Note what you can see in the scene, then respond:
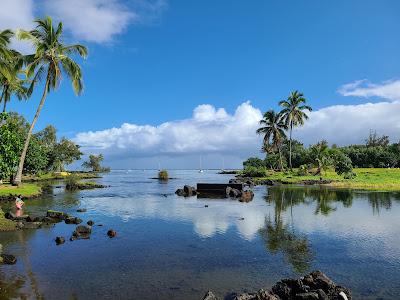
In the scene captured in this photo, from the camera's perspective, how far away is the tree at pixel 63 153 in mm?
122375

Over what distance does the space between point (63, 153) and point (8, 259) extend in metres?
121

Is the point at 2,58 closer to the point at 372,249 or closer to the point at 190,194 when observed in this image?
the point at 190,194

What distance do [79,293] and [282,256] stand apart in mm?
10865

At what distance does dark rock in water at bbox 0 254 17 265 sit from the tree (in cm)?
10667

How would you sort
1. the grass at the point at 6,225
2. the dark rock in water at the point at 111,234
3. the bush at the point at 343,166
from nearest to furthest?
the dark rock in water at the point at 111,234 → the grass at the point at 6,225 → the bush at the point at 343,166

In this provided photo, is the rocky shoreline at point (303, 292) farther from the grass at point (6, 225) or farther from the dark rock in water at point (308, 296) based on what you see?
the grass at point (6, 225)

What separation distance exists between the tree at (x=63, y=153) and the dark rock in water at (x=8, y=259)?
107 metres

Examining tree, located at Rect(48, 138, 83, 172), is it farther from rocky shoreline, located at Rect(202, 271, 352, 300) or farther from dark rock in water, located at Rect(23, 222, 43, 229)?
rocky shoreline, located at Rect(202, 271, 352, 300)

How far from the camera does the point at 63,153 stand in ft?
435

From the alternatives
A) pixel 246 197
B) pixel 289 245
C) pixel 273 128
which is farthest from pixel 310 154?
pixel 289 245

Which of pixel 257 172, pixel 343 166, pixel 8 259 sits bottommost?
pixel 8 259

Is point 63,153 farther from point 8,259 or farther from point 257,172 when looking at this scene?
point 8,259

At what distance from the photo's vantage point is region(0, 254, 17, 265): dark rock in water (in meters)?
18.2

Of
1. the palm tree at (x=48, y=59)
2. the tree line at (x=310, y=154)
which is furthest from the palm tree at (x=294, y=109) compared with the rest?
the palm tree at (x=48, y=59)
